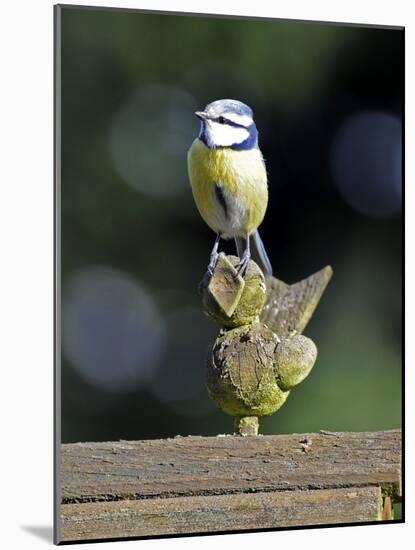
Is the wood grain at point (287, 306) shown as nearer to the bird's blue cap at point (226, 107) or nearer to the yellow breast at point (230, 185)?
the yellow breast at point (230, 185)

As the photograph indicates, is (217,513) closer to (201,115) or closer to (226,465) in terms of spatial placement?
(226,465)

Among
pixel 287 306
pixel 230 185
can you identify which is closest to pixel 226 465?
pixel 287 306

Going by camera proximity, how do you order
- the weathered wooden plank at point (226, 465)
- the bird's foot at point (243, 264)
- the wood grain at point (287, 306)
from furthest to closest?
the wood grain at point (287, 306) → the bird's foot at point (243, 264) → the weathered wooden plank at point (226, 465)

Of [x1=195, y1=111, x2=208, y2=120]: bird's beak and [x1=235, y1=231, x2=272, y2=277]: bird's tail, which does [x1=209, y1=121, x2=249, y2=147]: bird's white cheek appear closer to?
[x1=195, y1=111, x2=208, y2=120]: bird's beak

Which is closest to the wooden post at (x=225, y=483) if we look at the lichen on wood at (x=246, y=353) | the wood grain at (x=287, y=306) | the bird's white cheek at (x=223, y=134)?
the lichen on wood at (x=246, y=353)

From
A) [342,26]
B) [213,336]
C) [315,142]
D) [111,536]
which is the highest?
[342,26]

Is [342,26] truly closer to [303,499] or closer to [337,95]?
[337,95]

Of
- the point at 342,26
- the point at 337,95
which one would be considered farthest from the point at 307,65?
the point at 342,26
